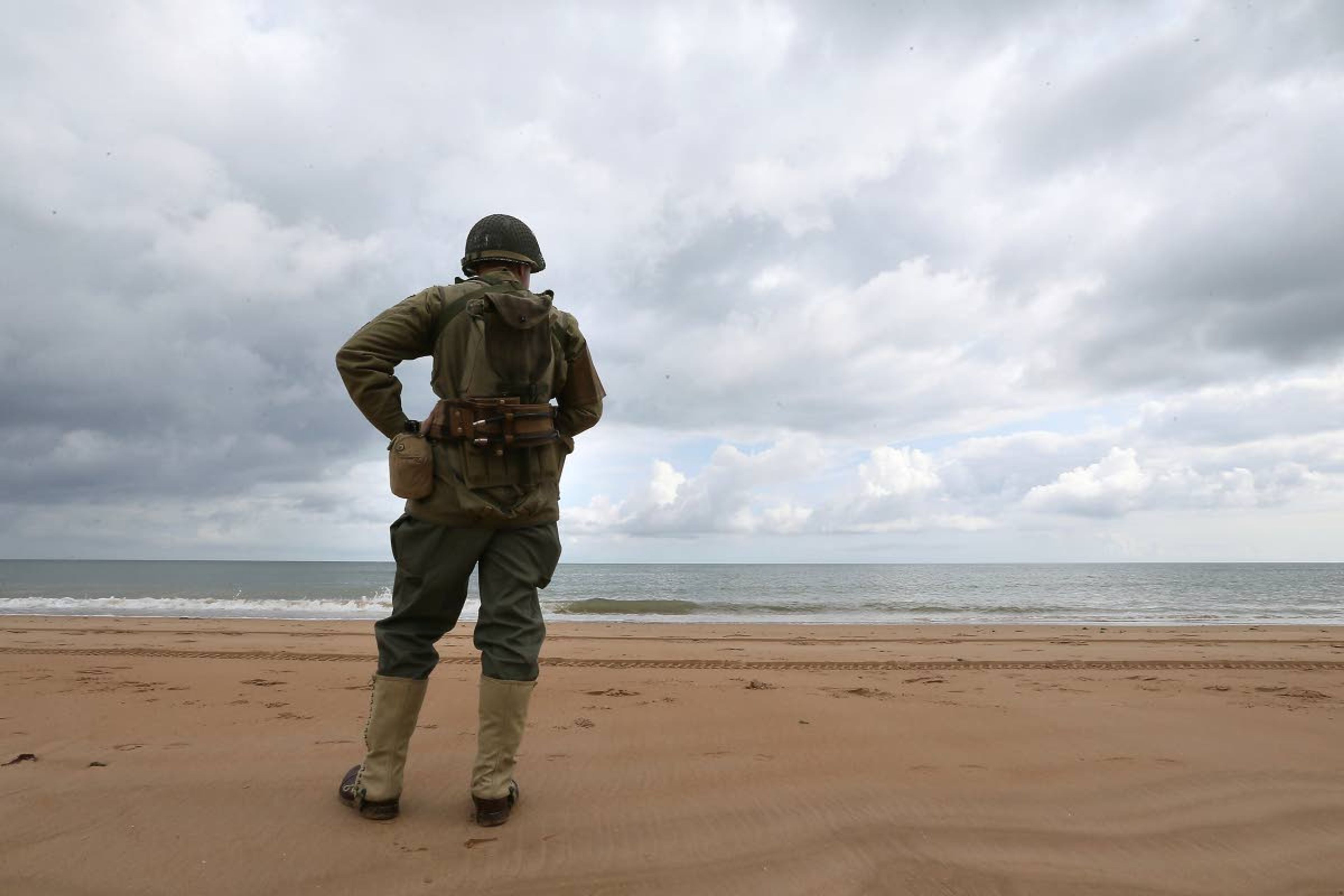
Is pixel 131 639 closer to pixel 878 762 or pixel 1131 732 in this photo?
pixel 878 762


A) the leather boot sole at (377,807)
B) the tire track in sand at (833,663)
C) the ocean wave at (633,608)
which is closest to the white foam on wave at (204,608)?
the ocean wave at (633,608)

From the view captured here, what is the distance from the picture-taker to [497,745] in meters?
2.40

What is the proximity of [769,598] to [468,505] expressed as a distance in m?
27.5

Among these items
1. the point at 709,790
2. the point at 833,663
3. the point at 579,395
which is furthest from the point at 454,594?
the point at 833,663

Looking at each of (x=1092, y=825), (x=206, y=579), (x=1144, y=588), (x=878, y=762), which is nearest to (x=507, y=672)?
(x=878, y=762)

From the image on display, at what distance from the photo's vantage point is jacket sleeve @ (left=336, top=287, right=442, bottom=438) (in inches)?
99.9

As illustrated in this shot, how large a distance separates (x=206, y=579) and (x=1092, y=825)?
5933cm

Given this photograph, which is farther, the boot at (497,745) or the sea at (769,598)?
the sea at (769,598)

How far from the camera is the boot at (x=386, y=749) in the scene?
2385mm

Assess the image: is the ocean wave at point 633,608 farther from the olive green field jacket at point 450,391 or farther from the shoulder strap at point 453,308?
the shoulder strap at point 453,308

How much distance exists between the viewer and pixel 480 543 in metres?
2.53

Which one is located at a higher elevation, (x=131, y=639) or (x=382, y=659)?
(x=382, y=659)

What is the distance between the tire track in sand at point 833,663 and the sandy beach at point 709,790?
0.99 m

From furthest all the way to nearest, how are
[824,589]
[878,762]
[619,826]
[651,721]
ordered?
[824,589]
[651,721]
[878,762]
[619,826]
